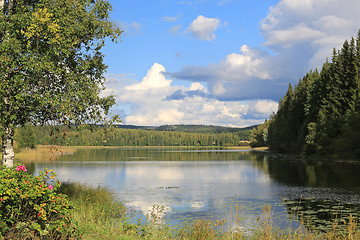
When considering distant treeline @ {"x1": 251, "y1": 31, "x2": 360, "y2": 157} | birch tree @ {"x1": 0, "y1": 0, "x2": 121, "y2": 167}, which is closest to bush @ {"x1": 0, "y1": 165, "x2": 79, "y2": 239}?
birch tree @ {"x1": 0, "y1": 0, "x2": 121, "y2": 167}

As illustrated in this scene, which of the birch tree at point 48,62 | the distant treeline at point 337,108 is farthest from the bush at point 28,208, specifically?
the distant treeline at point 337,108

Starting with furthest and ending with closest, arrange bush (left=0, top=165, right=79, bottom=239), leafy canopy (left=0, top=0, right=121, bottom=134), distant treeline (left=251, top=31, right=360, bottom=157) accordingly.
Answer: distant treeline (left=251, top=31, right=360, bottom=157) → leafy canopy (left=0, top=0, right=121, bottom=134) → bush (left=0, top=165, right=79, bottom=239)

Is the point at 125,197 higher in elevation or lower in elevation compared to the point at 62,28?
lower

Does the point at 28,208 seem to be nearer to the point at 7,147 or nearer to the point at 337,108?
the point at 7,147

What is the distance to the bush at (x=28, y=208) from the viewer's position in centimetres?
881

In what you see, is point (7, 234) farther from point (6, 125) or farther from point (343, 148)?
point (343, 148)

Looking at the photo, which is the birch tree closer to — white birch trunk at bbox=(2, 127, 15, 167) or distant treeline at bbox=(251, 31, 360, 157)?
white birch trunk at bbox=(2, 127, 15, 167)

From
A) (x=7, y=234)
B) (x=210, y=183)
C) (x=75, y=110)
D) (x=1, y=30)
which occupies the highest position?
(x=1, y=30)

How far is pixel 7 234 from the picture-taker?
9.15 meters

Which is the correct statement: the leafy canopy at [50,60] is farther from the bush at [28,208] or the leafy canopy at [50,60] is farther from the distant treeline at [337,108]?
the distant treeline at [337,108]

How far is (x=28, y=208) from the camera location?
924 centimetres

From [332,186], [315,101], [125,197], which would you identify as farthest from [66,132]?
[315,101]

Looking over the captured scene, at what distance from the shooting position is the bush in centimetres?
881

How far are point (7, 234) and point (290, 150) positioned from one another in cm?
10238
